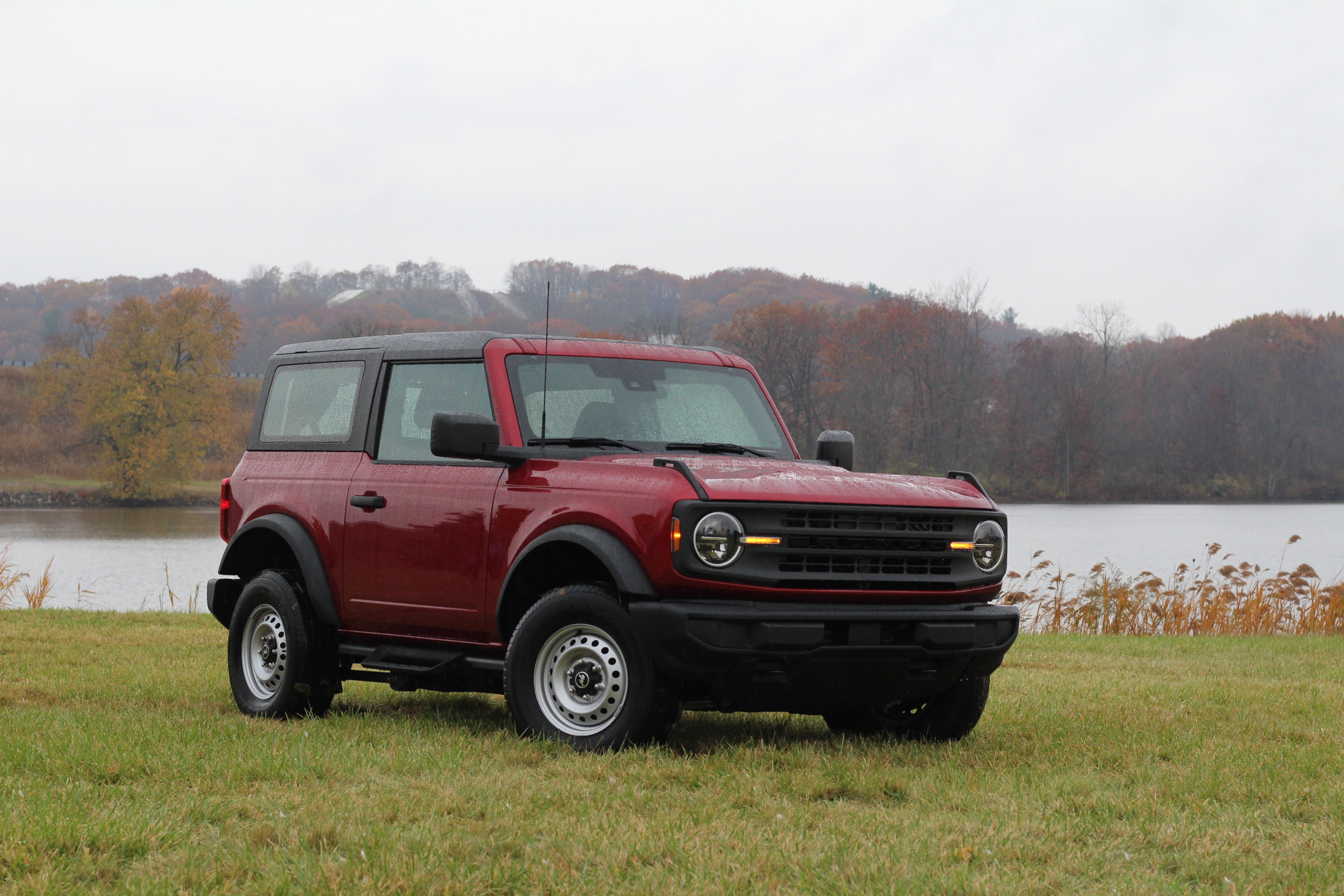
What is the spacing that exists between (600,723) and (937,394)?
224 ft

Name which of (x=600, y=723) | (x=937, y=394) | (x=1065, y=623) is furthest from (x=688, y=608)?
(x=937, y=394)

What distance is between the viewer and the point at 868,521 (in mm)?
6406

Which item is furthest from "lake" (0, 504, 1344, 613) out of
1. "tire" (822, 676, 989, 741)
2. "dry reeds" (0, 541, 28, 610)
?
"tire" (822, 676, 989, 741)

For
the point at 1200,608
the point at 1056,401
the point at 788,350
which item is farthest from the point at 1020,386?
the point at 1200,608

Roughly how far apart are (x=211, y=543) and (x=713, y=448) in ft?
105

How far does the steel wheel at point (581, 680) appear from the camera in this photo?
6383 millimetres

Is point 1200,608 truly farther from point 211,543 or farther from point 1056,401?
point 1056,401

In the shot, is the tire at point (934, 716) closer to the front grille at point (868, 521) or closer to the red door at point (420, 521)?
the front grille at point (868, 521)

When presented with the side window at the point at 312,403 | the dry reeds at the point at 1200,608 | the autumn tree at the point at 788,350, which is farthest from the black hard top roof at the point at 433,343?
the autumn tree at the point at 788,350

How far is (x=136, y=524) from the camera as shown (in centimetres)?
4669

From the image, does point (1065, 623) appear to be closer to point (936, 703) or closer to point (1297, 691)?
point (1297, 691)

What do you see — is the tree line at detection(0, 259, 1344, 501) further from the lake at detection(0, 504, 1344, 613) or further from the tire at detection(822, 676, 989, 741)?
the tire at detection(822, 676, 989, 741)

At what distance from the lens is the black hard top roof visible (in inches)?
296

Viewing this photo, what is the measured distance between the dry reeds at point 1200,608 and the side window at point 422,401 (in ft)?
33.2
